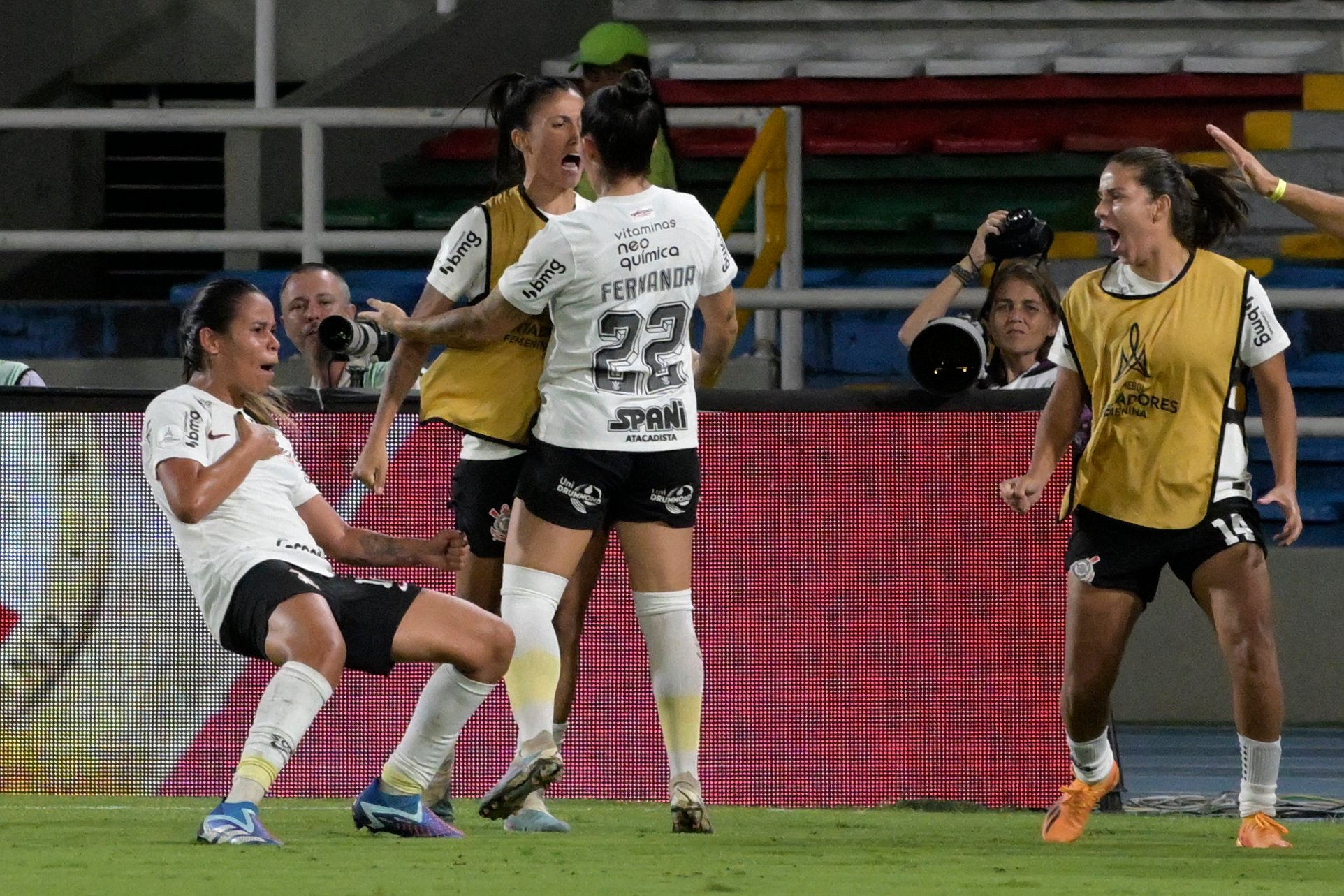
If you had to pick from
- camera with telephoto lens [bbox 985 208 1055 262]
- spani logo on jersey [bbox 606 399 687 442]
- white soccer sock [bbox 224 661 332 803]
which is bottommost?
white soccer sock [bbox 224 661 332 803]

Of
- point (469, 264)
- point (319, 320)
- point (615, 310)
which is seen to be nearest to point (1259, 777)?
point (615, 310)

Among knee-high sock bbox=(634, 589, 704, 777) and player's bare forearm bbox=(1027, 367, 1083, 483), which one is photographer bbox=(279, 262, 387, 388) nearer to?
knee-high sock bbox=(634, 589, 704, 777)

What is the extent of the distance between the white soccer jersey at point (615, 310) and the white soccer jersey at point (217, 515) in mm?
673

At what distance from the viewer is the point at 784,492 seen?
631cm

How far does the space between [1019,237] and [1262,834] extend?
2028 mm

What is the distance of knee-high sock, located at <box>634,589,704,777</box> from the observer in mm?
5137

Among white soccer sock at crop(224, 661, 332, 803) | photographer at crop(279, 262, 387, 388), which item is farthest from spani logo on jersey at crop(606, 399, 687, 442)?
photographer at crop(279, 262, 387, 388)

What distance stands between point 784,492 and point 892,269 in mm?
4733

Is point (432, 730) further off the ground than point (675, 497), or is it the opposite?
point (675, 497)

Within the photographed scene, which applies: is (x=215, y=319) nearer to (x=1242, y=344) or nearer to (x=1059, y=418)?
(x=1059, y=418)

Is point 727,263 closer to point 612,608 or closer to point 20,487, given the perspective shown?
point 612,608

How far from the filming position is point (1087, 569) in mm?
5145

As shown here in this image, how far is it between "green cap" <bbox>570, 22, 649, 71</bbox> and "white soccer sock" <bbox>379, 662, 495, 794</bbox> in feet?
11.6

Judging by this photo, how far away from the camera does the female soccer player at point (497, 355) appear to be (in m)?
5.25
